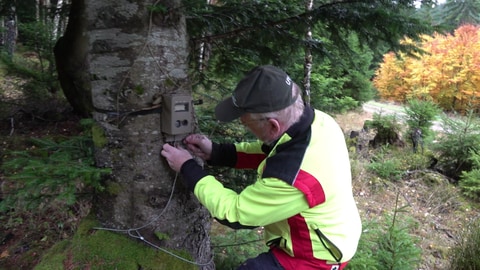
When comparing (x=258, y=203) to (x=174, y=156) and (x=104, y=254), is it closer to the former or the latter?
(x=174, y=156)

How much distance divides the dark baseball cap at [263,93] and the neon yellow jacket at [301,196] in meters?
0.16

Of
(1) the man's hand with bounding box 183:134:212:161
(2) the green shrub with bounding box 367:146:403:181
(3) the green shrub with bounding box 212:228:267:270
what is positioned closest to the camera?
(1) the man's hand with bounding box 183:134:212:161

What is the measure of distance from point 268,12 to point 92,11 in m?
1.47

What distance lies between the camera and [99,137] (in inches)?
75.6

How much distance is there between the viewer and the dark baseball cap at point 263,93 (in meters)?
1.62

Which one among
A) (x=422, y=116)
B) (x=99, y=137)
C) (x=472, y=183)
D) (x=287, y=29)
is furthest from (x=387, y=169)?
(x=99, y=137)

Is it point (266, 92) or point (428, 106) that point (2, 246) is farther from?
point (428, 106)

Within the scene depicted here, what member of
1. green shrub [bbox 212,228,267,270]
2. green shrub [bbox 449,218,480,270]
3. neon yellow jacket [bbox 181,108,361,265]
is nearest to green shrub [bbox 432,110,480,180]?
green shrub [bbox 449,218,480,270]

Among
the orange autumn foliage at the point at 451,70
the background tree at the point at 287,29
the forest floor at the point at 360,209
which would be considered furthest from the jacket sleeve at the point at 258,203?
the orange autumn foliage at the point at 451,70

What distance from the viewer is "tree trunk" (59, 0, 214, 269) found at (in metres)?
1.79

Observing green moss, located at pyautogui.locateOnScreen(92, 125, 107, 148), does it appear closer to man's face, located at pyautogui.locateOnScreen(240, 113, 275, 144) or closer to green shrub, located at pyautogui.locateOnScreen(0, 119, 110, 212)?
green shrub, located at pyautogui.locateOnScreen(0, 119, 110, 212)

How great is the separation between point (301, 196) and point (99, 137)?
120cm

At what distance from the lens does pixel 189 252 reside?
2.16 metres

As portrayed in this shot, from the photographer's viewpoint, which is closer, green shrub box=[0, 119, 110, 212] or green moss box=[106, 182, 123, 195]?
green shrub box=[0, 119, 110, 212]
